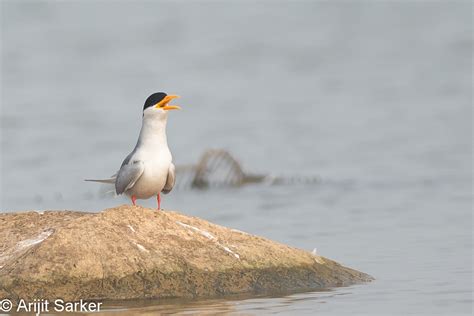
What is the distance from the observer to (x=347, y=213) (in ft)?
42.2

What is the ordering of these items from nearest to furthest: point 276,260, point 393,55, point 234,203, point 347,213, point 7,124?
point 276,260 → point 347,213 → point 234,203 → point 7,124 → point 393,55

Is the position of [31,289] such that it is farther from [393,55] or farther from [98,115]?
[393,55]

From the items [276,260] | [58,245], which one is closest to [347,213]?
[276,260]

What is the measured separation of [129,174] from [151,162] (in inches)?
Result: 7.3

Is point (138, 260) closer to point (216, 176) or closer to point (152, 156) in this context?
point (152, 156)

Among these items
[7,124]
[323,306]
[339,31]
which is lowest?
[323,306]

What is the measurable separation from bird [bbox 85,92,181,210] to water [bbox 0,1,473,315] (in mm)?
966

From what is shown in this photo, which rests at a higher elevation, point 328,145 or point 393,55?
point 393,55

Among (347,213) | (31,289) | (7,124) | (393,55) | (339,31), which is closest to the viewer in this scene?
(31,289)

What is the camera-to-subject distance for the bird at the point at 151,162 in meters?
8.28

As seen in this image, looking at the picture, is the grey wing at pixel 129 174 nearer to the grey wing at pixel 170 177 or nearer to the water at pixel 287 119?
the grey wing at pixel 170 177

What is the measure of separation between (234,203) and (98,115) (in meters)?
7.64

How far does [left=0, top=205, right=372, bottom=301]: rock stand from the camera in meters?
7.80

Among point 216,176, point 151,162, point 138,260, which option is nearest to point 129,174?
point 151,162
